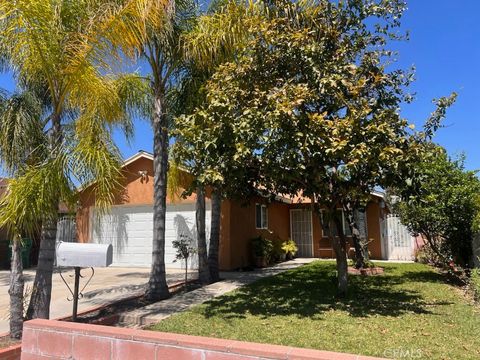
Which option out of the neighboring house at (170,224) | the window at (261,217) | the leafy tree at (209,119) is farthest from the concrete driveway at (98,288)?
the window at (261,217)

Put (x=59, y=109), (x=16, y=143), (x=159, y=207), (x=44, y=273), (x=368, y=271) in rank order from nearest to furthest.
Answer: (x=44, y=273)
(x=59, y=109)
(x=16, y=143)
(x=159, y=207)
(x=368, y=271)

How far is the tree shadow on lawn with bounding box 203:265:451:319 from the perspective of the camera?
7.95 metres

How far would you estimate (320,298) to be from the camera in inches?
360

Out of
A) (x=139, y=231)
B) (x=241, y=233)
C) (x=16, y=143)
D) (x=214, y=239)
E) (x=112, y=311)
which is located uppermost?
(x=16, y=143)

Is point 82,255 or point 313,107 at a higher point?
point 313,107

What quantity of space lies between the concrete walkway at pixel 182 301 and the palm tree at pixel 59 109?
1945mm

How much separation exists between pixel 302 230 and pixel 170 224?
7796 mm

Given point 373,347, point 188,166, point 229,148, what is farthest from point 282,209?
point 373,347

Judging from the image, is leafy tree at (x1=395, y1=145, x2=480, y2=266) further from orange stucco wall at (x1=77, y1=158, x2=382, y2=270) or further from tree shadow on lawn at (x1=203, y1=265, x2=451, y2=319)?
orange stucco wall at (x1=77, y1=158, x2=382, y2=270)

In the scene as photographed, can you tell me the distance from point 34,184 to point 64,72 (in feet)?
5.88

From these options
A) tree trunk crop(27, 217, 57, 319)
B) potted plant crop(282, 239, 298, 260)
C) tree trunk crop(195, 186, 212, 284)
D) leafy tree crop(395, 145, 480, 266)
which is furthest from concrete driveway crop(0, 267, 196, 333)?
leafy tree crop(395, 145, 480, 266)

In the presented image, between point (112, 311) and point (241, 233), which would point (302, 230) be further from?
point (112, 311)

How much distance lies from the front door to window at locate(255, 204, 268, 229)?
290 cm

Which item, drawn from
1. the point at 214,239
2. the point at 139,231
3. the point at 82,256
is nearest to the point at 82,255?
the point at 82,256
